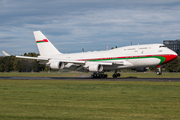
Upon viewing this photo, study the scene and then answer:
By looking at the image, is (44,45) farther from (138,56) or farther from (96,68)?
(138,56)

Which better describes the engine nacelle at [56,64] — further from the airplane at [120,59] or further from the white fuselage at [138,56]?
the white fuselage at [138,56]

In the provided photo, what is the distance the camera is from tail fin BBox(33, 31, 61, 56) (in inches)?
1955

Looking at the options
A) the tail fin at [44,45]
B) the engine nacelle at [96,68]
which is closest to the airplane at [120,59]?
the engine nacelle at [96,68]

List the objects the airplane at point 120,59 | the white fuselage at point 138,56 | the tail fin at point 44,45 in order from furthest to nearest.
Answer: the tail fin at point 44,45 → the airplane at point 120,59 → the white fuselage at point 138,56

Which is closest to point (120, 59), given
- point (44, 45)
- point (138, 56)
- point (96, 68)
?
point (138, 56)

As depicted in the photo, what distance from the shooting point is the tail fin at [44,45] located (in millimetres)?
49656

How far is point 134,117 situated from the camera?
31.7 feet

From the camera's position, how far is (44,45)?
163 ft

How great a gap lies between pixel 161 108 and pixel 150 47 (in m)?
27.4

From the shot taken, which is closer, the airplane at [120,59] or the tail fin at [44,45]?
the airplane at [120,59]

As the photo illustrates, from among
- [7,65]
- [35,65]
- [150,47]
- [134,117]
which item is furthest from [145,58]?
[7,65]

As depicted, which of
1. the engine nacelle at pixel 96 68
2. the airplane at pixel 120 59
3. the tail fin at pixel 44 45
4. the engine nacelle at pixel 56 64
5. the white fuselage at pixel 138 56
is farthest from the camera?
the tail fin at pixel 44 45

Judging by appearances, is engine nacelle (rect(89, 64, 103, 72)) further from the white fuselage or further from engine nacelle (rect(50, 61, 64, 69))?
engine nacelle (rect(50, 61, 64, 69))

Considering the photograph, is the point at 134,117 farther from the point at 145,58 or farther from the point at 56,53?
the point at 56,53
